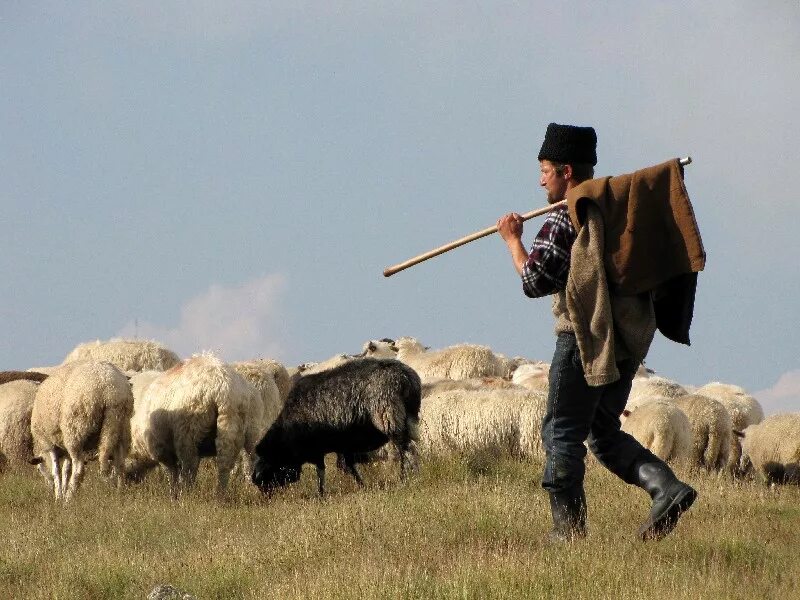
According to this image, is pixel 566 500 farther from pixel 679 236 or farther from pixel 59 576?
pixel 59 576

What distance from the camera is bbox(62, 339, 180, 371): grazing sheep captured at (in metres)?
21.7

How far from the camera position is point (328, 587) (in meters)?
7.05

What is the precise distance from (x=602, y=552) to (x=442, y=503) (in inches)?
116

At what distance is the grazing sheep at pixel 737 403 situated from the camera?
2167 centimetres

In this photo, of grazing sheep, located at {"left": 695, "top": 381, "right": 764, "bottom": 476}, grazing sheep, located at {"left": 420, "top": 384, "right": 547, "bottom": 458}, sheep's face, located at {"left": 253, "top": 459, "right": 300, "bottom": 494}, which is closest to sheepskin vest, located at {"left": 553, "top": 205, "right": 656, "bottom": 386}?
sheep's face, located at {"left": 253, "top": 459, "right": 300, "bottom": 494}

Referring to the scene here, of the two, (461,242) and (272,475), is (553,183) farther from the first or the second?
(272,475)

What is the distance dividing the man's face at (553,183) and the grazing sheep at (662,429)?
7.91 meters

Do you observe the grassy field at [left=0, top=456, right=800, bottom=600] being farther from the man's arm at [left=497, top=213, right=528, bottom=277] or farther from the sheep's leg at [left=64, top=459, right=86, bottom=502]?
the man's arm at [left=497, top=213, right=528, bottom=277]

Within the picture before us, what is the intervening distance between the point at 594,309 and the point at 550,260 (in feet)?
1.36

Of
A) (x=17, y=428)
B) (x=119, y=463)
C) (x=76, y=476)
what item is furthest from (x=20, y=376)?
(x=76, y=476)

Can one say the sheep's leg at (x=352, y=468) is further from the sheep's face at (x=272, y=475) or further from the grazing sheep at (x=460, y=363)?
the grazing sheep at (x=460, y=363)

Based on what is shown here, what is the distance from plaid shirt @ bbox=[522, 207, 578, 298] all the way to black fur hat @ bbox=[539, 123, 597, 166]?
0.43 meters

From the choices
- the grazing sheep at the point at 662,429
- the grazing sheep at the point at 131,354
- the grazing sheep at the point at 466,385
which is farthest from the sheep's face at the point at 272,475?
the grazing sheep at the point at 131,354

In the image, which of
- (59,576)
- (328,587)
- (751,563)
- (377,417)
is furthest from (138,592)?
(377,417)
